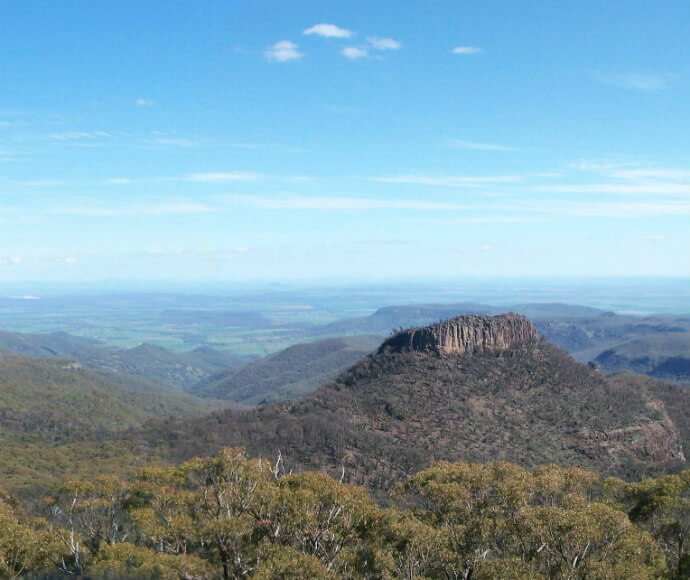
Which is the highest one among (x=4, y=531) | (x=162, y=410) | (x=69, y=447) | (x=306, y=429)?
(x=4, y=531)

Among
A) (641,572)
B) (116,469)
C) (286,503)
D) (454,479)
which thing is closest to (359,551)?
(286,503)

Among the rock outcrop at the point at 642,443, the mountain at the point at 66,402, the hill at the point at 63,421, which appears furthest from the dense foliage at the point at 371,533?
the mountain at the point at 66,402

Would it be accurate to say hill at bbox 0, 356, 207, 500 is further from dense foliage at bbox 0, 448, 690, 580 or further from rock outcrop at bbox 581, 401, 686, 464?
rock outcrop at bbox 581, 401, 686, 464

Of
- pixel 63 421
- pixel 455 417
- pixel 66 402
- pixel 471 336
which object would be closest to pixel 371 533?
pixel 455 417

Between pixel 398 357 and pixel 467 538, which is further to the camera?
pixel 398 357

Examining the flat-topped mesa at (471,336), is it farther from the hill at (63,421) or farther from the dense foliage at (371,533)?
the dense foliage at (371,533)

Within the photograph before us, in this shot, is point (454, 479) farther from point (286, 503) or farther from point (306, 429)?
Result: point (306, 429)
